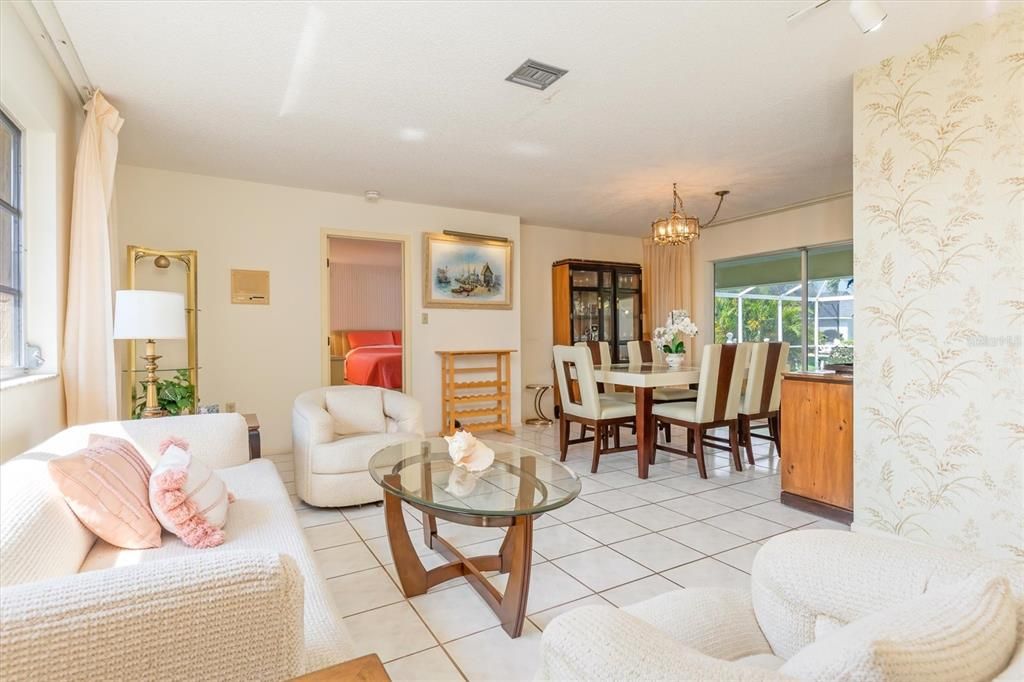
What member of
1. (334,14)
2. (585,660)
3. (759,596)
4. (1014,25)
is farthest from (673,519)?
(334,14)

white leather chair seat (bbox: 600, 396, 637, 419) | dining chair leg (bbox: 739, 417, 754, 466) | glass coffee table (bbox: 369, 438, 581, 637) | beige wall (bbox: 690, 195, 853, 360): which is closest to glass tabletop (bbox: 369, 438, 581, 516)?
glass coffee table (bbox: 369, 438, 581, 637)

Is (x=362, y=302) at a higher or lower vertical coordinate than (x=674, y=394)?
higher

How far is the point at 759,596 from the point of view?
3.63 ft

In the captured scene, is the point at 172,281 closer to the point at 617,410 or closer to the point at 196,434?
the point at 196,434

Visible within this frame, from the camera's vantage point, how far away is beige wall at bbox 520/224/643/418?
6293mm

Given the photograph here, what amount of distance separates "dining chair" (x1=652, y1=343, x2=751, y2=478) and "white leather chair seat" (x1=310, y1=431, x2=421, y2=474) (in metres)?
2.20

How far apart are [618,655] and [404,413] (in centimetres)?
280

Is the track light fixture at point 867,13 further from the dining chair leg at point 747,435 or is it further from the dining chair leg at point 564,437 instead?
the dining chair leg at point 564,437

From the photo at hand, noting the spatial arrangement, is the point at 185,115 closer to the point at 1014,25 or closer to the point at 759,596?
the point at 759,596

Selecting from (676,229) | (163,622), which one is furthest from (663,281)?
(163,622)

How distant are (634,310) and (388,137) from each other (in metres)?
4.30

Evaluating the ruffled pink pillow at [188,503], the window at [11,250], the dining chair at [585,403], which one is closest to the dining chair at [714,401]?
the dining chair at [585,403]

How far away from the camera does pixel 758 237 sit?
588 centimetres

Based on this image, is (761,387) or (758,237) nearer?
(761,387)
